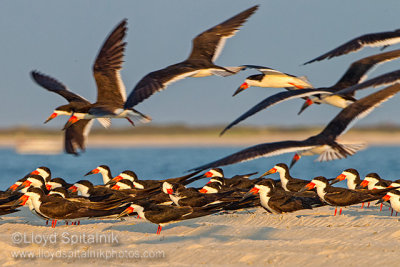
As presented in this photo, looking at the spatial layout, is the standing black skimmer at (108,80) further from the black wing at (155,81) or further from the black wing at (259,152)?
the black wing at (259,152)

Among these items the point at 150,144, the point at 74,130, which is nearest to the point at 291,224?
the point at 74,130

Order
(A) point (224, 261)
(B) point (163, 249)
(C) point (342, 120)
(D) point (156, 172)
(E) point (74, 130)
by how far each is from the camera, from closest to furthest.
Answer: (A) point (224, 261), (B) point (163, 249), (C) point (342, 120), (E) point (74, 130), (D) point (156, 172)

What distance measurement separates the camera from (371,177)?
48.1 feet

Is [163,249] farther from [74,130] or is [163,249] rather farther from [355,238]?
[74,130]

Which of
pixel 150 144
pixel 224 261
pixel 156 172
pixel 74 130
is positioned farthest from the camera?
pixel 150 144

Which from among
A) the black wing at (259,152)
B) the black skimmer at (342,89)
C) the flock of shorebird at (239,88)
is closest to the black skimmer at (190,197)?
the flock of shorebird at (239,88)

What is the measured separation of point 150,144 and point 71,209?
230 feet

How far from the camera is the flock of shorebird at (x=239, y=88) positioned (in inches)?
433

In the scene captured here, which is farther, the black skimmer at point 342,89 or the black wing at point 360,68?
the black wing at point 360,68

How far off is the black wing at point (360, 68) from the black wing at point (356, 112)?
223cm

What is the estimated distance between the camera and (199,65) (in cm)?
1298

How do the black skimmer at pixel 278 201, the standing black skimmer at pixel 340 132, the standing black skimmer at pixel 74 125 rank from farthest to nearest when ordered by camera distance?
1. the standing black skimmer at pixel 74 125
2. the black skimmer at pixel 278 201
3. the standing black skimmer at pixel 340 132

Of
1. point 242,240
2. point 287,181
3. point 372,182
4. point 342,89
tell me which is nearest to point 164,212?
point 242,240

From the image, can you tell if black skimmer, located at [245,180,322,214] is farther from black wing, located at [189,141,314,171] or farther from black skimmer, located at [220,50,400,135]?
black wing, located at [189,141,314,171]
